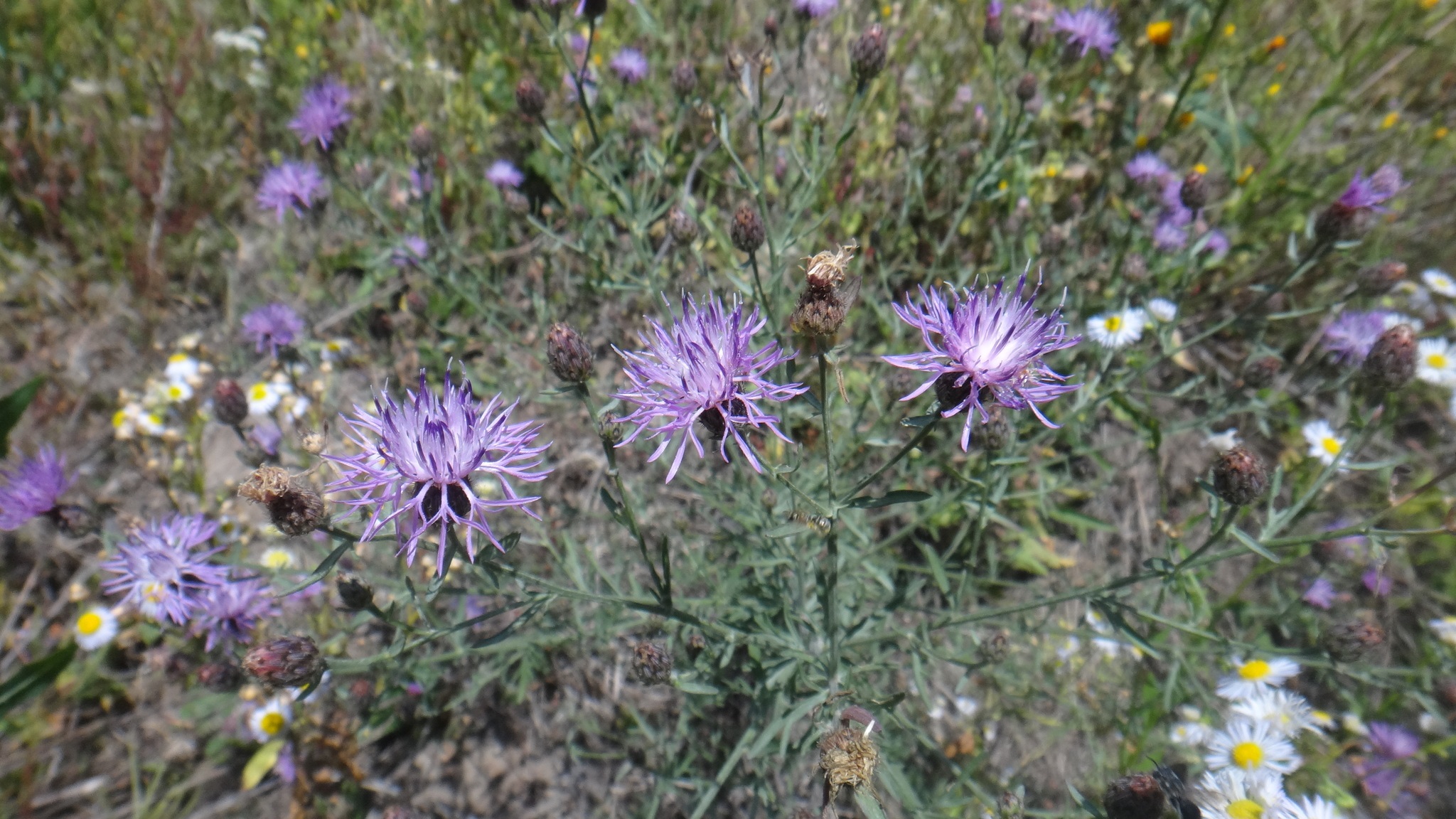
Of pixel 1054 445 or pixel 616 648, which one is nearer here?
pixel 616 648

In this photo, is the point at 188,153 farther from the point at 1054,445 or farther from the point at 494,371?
the point at 1054,445

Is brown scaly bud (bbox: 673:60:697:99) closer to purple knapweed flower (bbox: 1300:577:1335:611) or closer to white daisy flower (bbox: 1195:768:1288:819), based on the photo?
white daisy flower (bbox: 1195:768:1288:819)

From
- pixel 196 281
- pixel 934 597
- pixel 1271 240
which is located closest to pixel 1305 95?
pixel 1271 240

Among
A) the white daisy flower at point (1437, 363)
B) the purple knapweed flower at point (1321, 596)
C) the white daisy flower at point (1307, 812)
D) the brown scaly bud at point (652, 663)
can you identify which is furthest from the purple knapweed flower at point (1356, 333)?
the brown scaly bud at point (652, 663)

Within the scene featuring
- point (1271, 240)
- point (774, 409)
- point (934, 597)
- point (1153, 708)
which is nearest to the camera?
point (1153, 708)

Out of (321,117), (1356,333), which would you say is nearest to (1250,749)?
(1356,333)

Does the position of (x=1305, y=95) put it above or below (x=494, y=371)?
above

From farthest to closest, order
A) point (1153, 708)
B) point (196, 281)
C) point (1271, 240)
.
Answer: point (196, 281) → point (1271, 240) → point (1153, 708)
